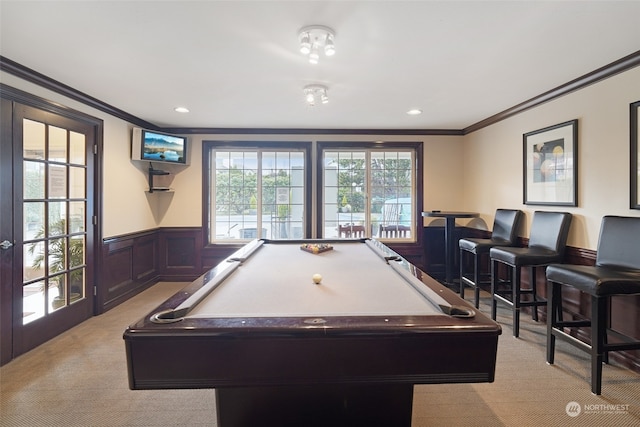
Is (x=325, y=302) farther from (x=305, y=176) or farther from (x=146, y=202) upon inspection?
(x=146, y=202)

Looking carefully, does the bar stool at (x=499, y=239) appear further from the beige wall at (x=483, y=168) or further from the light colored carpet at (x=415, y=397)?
the light colored carpet at (x=415, y=397)

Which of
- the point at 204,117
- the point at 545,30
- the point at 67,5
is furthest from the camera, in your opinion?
the point at 204,117

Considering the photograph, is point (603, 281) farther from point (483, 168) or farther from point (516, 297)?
point (483, 168)

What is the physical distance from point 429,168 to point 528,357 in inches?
119

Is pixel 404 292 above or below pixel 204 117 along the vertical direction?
below

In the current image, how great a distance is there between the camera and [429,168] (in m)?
4.98

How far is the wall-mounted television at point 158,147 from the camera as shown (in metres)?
4.14

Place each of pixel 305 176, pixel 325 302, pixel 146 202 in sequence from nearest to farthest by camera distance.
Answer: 1. pixel 325 302
2. pixel 146 202
3. pixel 305 176

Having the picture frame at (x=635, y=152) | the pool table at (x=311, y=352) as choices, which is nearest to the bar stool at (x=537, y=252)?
Answer: the picture frame at (x=635, y=152)

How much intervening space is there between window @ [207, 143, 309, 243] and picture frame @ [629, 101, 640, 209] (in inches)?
144

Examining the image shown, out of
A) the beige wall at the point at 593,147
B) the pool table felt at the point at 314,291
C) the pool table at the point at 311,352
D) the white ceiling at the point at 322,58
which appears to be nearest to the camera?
the pool table at the point at 311,352

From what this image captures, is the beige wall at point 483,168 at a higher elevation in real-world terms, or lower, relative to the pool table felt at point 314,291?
higher

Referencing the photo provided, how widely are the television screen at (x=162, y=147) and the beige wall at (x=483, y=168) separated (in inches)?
6.9

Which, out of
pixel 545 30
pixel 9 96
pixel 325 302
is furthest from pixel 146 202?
pixel 545 30
